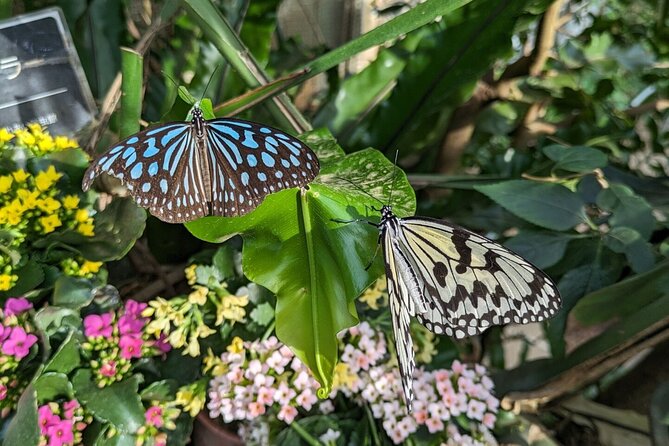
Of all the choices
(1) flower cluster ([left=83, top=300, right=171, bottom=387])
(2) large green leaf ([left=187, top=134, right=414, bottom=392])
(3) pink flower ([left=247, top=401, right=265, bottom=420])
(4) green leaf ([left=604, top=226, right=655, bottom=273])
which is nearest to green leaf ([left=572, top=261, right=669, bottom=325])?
(4) green leaf ([left=604, top=226, right=655, bottom=273])

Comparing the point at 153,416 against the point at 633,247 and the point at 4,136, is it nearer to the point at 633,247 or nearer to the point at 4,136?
the point at 4,136

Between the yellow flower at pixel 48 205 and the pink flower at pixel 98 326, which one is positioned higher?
the yellow flower at pixel 48 205

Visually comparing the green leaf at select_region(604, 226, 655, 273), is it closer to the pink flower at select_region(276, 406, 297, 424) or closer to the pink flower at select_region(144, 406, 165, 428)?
the pink flower at select_region(276, 406, 297, 424)

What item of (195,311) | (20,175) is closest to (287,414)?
(195,311)

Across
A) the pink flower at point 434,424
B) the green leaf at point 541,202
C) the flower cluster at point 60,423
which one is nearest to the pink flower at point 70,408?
the flower cluster at point 60,423

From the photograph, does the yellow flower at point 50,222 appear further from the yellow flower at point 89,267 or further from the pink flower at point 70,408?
the pink flower at point 70,408
